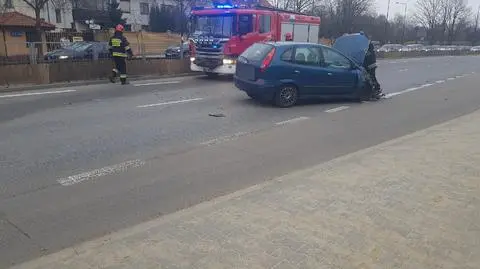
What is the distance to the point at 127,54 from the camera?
15.9 metres

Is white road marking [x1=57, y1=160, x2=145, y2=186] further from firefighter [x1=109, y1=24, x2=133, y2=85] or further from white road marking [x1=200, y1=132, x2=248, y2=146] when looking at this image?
firefighter [x1=109, y1=24, x2=133, y2=85]

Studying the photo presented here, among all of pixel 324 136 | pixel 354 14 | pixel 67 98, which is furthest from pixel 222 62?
pixel 354 14

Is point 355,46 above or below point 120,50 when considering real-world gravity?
above

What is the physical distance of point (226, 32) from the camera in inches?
673

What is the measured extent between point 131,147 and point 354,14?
5887cm

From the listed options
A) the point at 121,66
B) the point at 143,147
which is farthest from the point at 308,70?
the point at 121,66

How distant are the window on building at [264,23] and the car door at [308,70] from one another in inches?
→ 244

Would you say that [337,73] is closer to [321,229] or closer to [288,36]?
[288,36]

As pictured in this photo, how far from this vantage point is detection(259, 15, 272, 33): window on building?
1761cm

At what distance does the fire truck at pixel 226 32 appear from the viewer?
17000mm

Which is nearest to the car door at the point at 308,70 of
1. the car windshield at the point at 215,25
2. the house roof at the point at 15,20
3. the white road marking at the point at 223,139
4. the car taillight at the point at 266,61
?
the car taillight at the point at 266,61

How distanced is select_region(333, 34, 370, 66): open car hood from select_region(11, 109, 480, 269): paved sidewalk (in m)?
8.03

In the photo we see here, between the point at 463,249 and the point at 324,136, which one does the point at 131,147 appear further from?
the point at 463,249

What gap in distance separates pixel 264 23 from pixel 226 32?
5.69 ft
